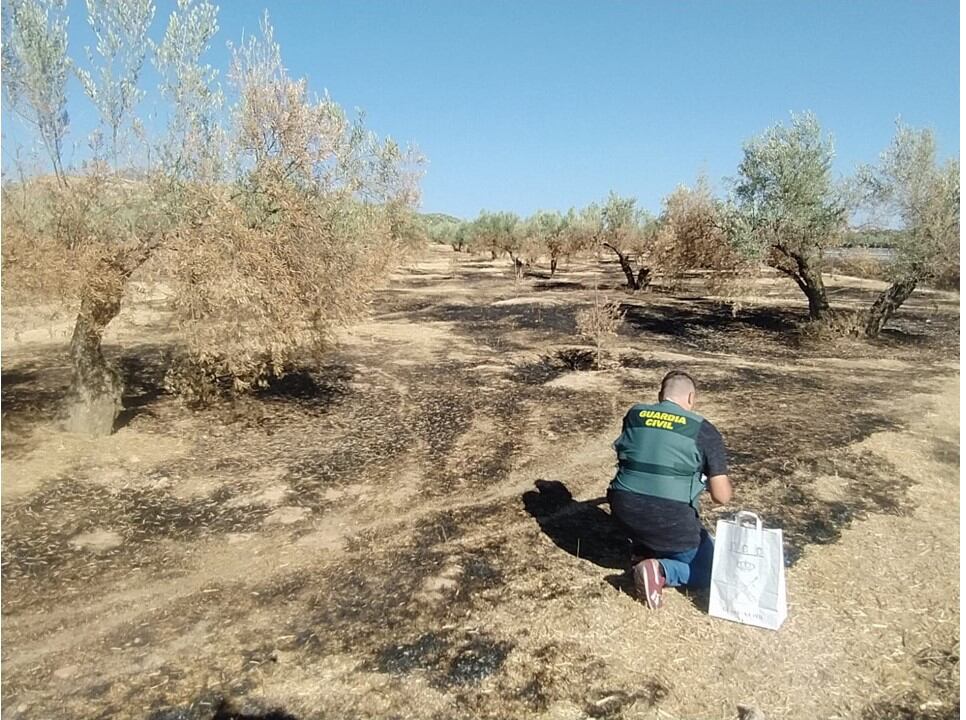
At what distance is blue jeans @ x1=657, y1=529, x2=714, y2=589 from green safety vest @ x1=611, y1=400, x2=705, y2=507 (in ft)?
1.33

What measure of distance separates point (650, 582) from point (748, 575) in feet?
2.22

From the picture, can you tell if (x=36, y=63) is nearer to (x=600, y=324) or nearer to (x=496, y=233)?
(x=600, y=324)

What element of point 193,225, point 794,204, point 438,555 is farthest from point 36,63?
point 794,204

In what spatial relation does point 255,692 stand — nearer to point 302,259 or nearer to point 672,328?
point 302,259

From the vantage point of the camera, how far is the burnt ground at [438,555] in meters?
3.98

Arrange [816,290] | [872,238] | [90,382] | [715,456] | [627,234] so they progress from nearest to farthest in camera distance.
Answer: [715,456], [90,382], [872,238], [816,290], [627,234]

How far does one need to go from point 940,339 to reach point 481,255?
46791 mm

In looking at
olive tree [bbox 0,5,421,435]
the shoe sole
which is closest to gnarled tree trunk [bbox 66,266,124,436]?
olive tree [bbox 0,5,421,435]

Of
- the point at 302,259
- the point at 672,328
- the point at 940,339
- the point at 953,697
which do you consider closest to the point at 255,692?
the point at 953,697

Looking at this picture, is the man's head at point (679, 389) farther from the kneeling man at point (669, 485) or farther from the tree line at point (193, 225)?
the tree line at point (193, 225)

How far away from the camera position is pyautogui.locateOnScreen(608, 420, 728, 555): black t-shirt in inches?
181

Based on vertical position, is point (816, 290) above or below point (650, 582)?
above

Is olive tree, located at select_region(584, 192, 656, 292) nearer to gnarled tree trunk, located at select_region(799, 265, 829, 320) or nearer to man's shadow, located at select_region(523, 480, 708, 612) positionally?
gnarled tree trunk, located at select_region(799, 265, 829, 320)

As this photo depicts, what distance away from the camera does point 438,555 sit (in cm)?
573
